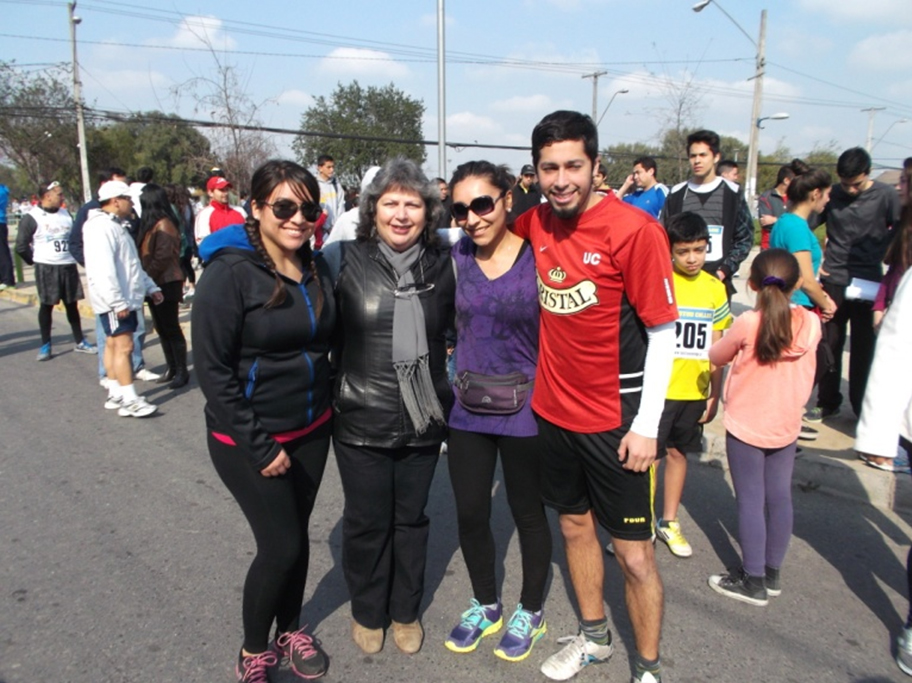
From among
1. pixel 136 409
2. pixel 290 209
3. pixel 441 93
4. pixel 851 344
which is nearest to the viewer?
pixel 290 209

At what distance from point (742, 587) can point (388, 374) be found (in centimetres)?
200

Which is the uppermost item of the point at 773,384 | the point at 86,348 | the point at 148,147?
the point at 148,147

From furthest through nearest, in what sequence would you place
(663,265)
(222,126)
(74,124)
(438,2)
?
1. (74,124)
2. (222,126)
3. (438,2)
4. (663,265)

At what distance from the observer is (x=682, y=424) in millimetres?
3383

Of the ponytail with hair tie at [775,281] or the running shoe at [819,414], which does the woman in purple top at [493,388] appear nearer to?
the ponytail with hair tie at [775,281]

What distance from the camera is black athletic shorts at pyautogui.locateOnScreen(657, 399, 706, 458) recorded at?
3.33m

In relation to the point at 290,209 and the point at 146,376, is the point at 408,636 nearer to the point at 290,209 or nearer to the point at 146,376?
the point at 290,209

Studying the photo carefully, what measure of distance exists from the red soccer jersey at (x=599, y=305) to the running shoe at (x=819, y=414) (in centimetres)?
377

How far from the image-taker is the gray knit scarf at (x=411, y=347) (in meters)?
2.58

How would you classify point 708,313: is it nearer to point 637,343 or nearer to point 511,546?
point 637,343

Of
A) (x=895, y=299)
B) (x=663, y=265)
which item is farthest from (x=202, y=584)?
(x=895, y=299)

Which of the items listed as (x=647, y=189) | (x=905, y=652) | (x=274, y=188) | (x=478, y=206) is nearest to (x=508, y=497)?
(x=478, y=206)

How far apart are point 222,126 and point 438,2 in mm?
5465

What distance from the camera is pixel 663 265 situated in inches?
87.3
